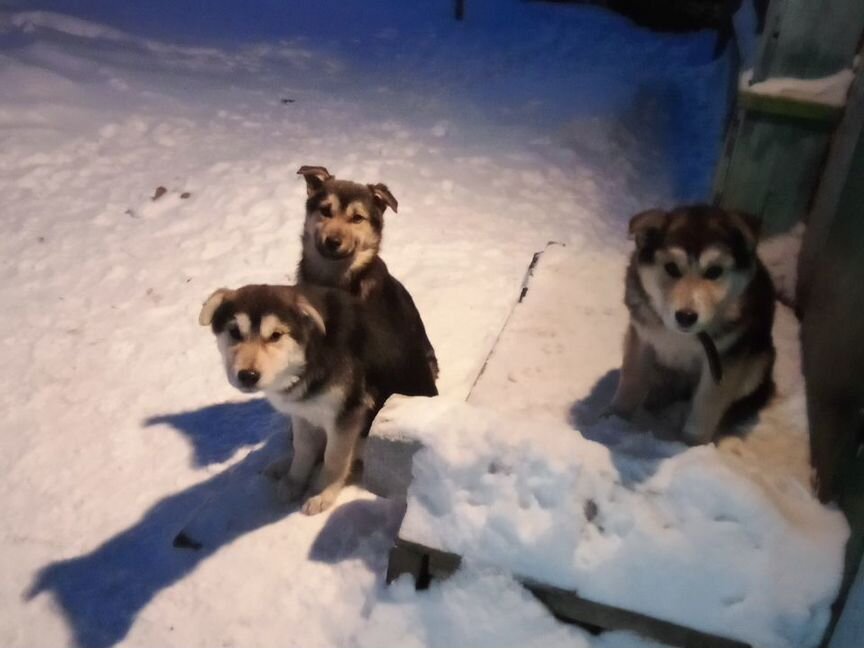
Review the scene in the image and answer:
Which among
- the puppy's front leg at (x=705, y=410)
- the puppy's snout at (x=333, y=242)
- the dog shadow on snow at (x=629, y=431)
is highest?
the puppy's snout at (x=333, y=242)

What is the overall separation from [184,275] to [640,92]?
229 inches

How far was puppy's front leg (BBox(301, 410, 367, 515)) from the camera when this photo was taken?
3.37m

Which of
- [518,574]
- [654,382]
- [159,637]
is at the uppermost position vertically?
[654,382]

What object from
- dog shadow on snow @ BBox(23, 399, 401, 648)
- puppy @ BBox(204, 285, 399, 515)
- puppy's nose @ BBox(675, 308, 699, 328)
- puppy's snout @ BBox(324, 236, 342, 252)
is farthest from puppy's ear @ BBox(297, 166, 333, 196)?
puppy's nose @ BBox(675, 308, 699, 328)

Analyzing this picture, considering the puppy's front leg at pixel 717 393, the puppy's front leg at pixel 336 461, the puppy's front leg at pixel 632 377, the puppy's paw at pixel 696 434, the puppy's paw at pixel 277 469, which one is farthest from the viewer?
the puppy's paw at pixel 277 469

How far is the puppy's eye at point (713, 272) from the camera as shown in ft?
8.82

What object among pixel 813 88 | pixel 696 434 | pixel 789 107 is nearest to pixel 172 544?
pixel 696 434

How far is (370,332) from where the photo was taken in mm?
3471

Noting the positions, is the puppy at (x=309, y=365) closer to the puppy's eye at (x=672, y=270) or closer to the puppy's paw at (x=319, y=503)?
the puppy's paw at (x=319, y=503)

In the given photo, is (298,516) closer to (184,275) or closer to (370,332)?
(370,332)

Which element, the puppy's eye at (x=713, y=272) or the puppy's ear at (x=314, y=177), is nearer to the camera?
the puppy's eye at (x=713, y=272)

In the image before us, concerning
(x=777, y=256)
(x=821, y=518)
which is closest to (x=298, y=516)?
(x=821, y=518)

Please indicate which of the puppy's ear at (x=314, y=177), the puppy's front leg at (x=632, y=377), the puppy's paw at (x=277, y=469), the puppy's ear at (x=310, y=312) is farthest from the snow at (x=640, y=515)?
the puppy's ear at (x=314, y=177)

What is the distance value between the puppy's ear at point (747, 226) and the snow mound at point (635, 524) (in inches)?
30.6
